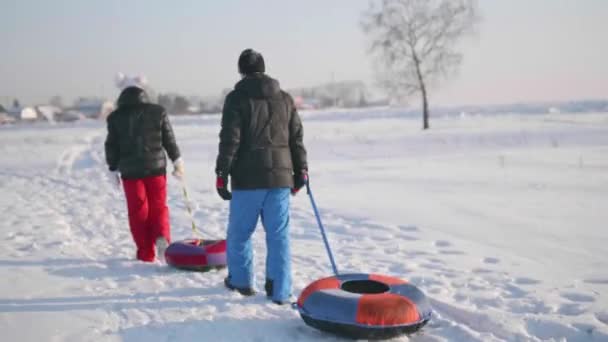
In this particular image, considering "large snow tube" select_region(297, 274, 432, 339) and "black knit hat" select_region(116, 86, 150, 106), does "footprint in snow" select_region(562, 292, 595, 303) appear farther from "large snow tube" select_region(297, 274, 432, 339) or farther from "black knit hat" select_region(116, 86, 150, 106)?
"black knit hat" select_region(116, 86, 150, 106)

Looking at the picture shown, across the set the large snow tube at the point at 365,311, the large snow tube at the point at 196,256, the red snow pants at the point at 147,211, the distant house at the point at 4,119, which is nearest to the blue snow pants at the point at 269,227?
the large snow tube at the point at 365,311

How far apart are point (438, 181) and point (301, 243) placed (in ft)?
19.2

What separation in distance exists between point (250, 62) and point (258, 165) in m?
0.79

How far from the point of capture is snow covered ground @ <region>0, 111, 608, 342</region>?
147 inches

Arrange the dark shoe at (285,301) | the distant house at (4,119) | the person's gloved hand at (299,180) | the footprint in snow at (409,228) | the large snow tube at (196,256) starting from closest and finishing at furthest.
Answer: the dark shoe at (285,301) < the person's gloved hand at (299,180) < the large snow tube at (196,256) < the footprint in snow at (409,228) < the distant house at (4,119)

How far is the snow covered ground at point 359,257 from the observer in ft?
12.3

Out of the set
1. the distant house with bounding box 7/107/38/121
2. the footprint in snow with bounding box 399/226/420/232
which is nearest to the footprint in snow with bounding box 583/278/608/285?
the footprint in snow with bounding box 399/226/420/232

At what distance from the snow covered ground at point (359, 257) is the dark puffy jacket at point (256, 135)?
0.99 meters

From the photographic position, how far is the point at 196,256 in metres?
5.00

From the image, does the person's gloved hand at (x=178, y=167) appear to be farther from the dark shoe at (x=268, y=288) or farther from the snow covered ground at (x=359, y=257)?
the dark shoe at (x=268, y=288)

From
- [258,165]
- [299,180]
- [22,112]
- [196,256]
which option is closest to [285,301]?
[299,180]

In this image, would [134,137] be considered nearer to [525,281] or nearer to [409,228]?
[409,228]

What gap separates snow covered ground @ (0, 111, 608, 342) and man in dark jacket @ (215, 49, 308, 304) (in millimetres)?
398

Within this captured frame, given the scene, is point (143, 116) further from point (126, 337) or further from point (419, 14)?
point (419, 14)
